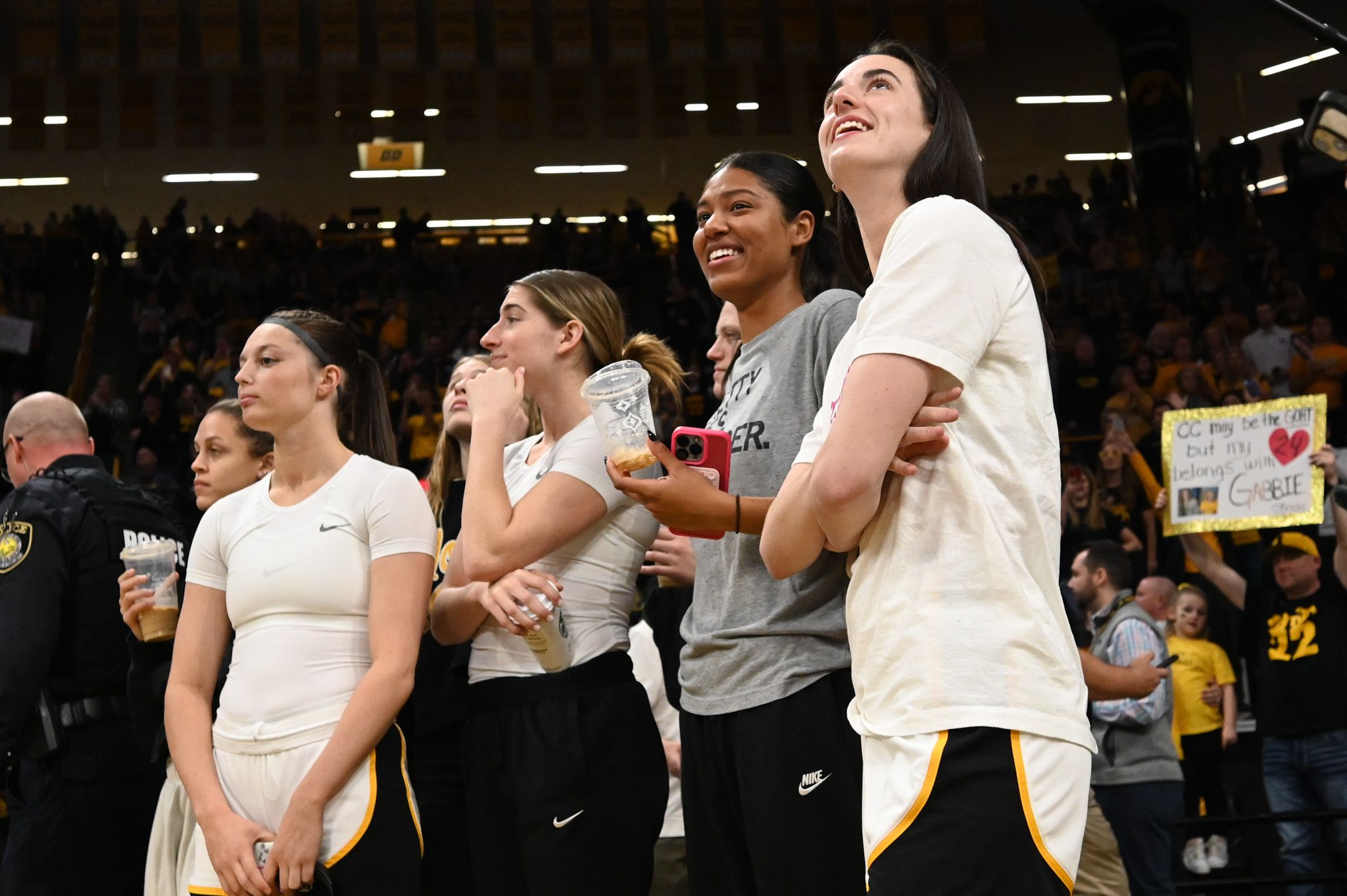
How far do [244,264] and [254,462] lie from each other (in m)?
13.4

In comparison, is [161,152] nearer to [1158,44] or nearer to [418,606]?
[1158,44]

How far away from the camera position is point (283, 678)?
8.34 feet

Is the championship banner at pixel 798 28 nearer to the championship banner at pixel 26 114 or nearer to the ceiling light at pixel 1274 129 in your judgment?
the ceiling light at pixel 1274 129

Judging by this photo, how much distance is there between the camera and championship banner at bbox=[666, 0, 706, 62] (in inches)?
553

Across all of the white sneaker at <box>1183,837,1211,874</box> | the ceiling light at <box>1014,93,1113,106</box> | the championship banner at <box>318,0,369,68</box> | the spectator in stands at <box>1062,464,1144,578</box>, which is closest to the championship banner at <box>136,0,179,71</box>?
the championship banner at <box>318,0,369,68</box>

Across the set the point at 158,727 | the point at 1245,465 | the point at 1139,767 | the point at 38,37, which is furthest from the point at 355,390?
the point at 38,37

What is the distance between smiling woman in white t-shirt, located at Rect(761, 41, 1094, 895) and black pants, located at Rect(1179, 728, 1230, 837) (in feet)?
18.9

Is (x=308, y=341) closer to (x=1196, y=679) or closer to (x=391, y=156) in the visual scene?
(x=1196, y=679)

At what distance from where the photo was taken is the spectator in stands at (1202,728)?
6.79 meters

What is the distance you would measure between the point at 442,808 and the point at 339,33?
11.6 metres

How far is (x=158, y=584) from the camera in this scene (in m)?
3.02

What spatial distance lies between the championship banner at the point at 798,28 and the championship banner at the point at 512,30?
2.63 metres

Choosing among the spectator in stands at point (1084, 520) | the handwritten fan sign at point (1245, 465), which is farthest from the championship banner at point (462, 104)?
the handwritten fan sign at point (1245, 465)

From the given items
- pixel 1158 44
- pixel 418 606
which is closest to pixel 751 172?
pixel 418 606
